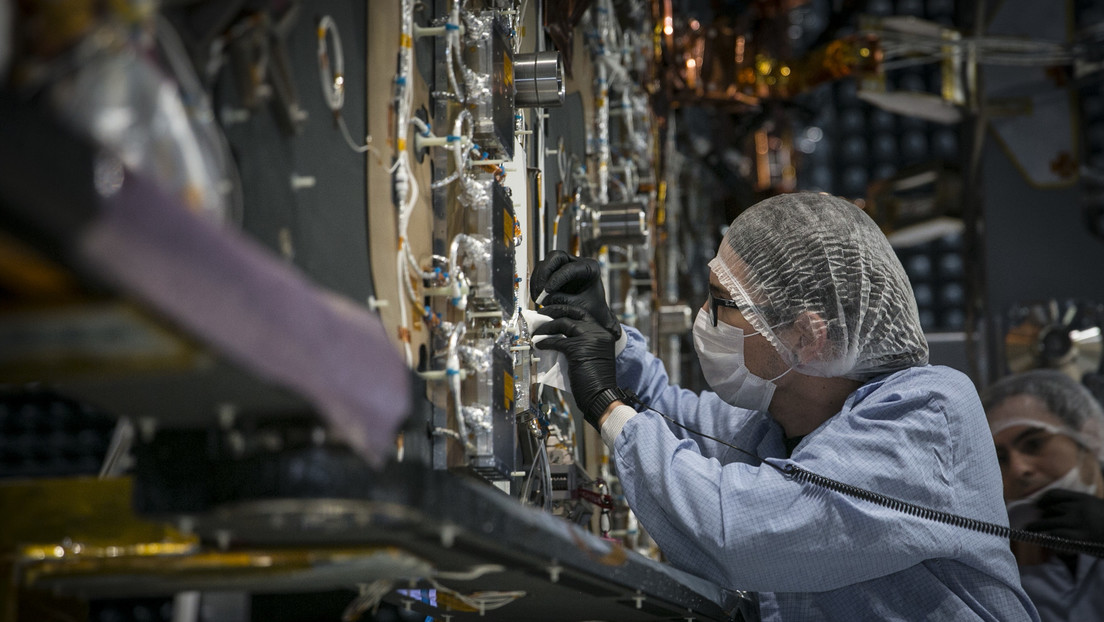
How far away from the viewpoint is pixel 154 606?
11.4 feet

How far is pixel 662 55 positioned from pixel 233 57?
7.63 feet

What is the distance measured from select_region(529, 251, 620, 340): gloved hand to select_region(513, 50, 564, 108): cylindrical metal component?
0.24 meters

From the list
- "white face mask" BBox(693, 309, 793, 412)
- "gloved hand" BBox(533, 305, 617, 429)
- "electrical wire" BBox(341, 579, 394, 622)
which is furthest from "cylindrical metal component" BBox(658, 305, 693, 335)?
"electrical wire" BBox(341, 579, 394, 622)

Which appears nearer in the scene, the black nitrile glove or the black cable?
the black cable

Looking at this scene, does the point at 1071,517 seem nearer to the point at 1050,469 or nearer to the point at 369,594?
the point at 1050,469

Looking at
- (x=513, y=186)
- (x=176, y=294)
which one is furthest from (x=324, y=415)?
(x=513, y=186)

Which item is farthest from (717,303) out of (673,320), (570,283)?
(673,320)

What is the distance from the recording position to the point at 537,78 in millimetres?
1536

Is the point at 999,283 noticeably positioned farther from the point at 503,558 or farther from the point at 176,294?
the point at 176,294

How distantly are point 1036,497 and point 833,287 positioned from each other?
140cm

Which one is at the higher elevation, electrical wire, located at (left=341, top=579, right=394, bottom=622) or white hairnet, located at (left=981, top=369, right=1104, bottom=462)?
electrical wire, located at (left=341, top=579, right=394, bottom=622)

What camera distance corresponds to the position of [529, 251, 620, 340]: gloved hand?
1647 mm

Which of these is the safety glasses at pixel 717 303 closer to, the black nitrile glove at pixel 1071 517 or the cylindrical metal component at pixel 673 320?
the cylindrical metal component at pixel 673 320

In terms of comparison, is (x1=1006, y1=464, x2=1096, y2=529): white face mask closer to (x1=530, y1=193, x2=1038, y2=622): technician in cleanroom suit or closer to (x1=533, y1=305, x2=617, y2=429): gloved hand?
(x1=530, y1=193, x2=1038, y2=622): technician in cleanroom suit
